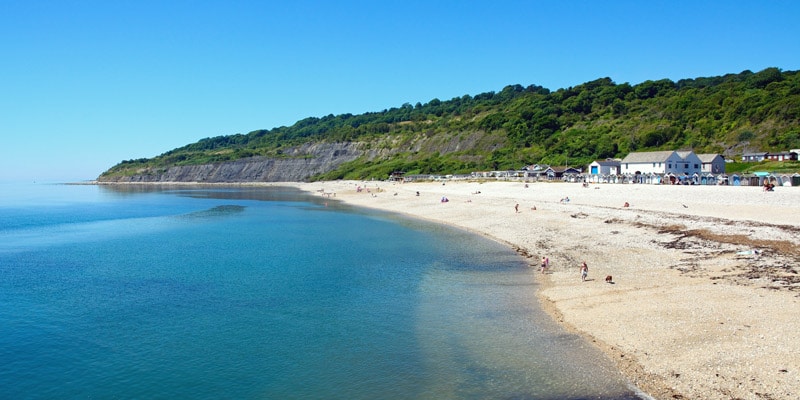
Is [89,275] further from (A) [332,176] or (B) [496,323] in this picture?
(A) [332,176]

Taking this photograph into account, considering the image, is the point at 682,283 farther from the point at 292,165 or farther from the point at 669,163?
the point at 292,165

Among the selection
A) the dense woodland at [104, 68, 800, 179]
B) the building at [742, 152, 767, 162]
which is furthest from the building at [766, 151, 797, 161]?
the dense woodland at [104, 68, 800, 179]

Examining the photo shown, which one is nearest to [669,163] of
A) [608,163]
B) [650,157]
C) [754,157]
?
[650,157]

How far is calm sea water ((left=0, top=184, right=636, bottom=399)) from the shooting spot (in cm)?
1360

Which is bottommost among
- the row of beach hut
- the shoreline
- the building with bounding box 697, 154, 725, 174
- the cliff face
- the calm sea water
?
the calm sea water

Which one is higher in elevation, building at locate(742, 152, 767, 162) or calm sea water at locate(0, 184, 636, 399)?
building at locate(742, 152, 767, 162)

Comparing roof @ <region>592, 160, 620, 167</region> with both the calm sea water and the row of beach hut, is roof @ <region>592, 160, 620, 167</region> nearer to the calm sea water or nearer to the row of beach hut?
the row of beach hut

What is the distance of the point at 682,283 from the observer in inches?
795

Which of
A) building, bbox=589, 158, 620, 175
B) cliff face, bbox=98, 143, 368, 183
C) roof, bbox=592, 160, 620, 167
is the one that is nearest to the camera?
building, bbox=589, 158, 620, 175

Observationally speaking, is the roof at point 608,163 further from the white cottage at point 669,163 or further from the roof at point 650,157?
the white cottage at point 669,163

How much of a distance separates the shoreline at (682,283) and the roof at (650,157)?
2636cm

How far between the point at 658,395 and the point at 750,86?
13101 cm

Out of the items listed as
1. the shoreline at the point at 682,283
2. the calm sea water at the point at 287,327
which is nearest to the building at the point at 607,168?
the shoreline at the point at 682,283

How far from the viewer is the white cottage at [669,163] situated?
70500mm
